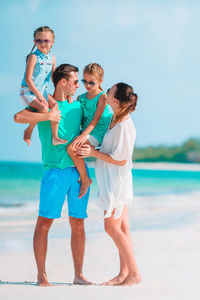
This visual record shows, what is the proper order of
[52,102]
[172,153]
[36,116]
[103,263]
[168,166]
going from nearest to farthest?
[36,116], [52,102], [103,263], [172,153], [168,166]

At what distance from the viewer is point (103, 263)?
15.7 ft

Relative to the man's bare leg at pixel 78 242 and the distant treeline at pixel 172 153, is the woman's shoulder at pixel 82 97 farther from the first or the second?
the distant treeline at pixel 172 153

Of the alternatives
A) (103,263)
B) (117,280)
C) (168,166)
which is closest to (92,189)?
(103,263)

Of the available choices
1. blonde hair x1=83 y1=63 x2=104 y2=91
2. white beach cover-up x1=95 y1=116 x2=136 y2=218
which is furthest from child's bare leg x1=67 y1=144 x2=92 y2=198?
blonde hair x1=83 y1=63 x2=104 y2=91

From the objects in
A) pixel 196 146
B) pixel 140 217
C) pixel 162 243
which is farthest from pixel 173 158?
pixel 162 243

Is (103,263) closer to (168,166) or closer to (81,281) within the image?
(81,281)

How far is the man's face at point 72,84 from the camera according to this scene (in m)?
3.59

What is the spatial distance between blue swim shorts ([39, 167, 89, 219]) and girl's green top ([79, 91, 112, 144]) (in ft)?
1.19

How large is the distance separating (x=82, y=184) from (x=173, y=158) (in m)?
40.3

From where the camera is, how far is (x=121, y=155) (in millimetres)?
3500

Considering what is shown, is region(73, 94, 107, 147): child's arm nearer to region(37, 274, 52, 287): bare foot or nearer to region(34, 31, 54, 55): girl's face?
region(34, 31, 54, 55): girl's face

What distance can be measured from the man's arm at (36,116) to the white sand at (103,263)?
4.43 ft

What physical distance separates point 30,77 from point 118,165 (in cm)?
102

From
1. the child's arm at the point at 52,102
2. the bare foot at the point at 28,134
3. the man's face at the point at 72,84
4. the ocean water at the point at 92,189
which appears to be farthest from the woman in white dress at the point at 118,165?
the ocean water at the point at 92,189
